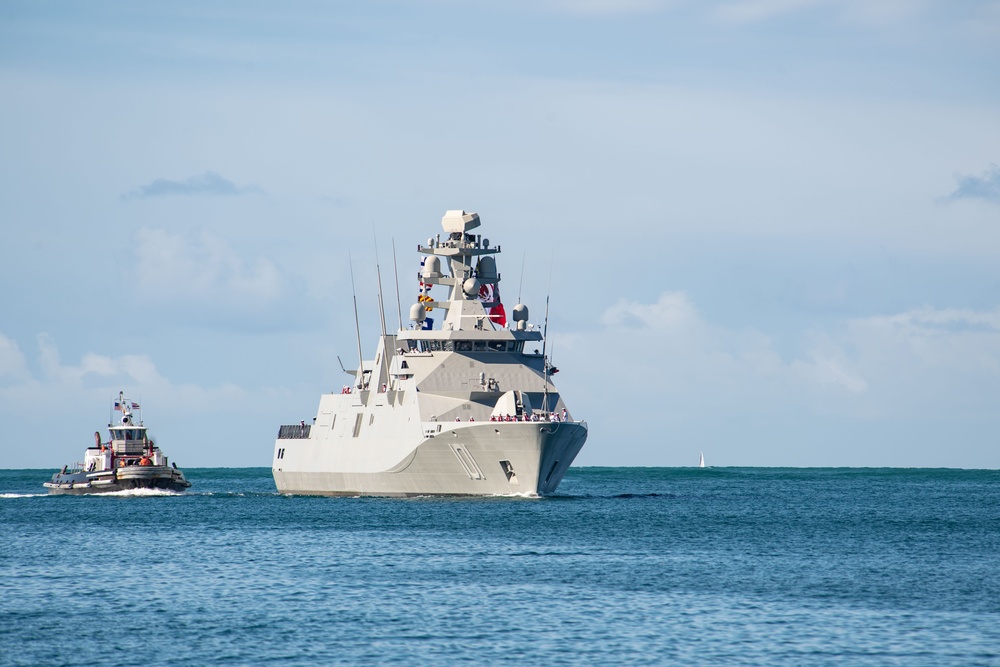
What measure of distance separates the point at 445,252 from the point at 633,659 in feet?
174

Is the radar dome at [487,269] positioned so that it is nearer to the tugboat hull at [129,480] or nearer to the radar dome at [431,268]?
the radar dome at [431,268]

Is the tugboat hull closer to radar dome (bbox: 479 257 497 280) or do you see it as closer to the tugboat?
the tugboat

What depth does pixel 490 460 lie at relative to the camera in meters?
70.5

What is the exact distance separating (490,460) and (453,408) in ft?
13.4

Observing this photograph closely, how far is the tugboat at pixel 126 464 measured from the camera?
3578 inches

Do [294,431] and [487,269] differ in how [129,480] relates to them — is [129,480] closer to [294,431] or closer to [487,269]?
[294,431]

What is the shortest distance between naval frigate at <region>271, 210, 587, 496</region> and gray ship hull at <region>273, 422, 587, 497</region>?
0.07m

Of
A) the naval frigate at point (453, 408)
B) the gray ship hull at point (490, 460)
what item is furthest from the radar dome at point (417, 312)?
the gray ship hull at point (490, 460)

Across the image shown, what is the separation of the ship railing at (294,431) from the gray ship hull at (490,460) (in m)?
16.0

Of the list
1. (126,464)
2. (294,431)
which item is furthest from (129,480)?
(294,431)

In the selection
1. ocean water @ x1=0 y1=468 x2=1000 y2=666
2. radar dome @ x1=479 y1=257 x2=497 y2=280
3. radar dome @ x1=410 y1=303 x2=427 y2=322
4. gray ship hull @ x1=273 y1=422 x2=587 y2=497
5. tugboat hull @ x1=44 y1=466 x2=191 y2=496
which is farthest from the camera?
tugboat hull @ x1=44 y1=466 x2=191 y2=496

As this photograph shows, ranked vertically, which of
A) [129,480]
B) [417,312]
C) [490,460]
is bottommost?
[129,480]

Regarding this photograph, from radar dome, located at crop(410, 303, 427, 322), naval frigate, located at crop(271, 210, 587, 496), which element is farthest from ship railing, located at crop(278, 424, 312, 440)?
radar dome, located at crop(410, 303, 427, 322)

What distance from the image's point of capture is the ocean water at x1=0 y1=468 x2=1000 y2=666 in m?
32.5
